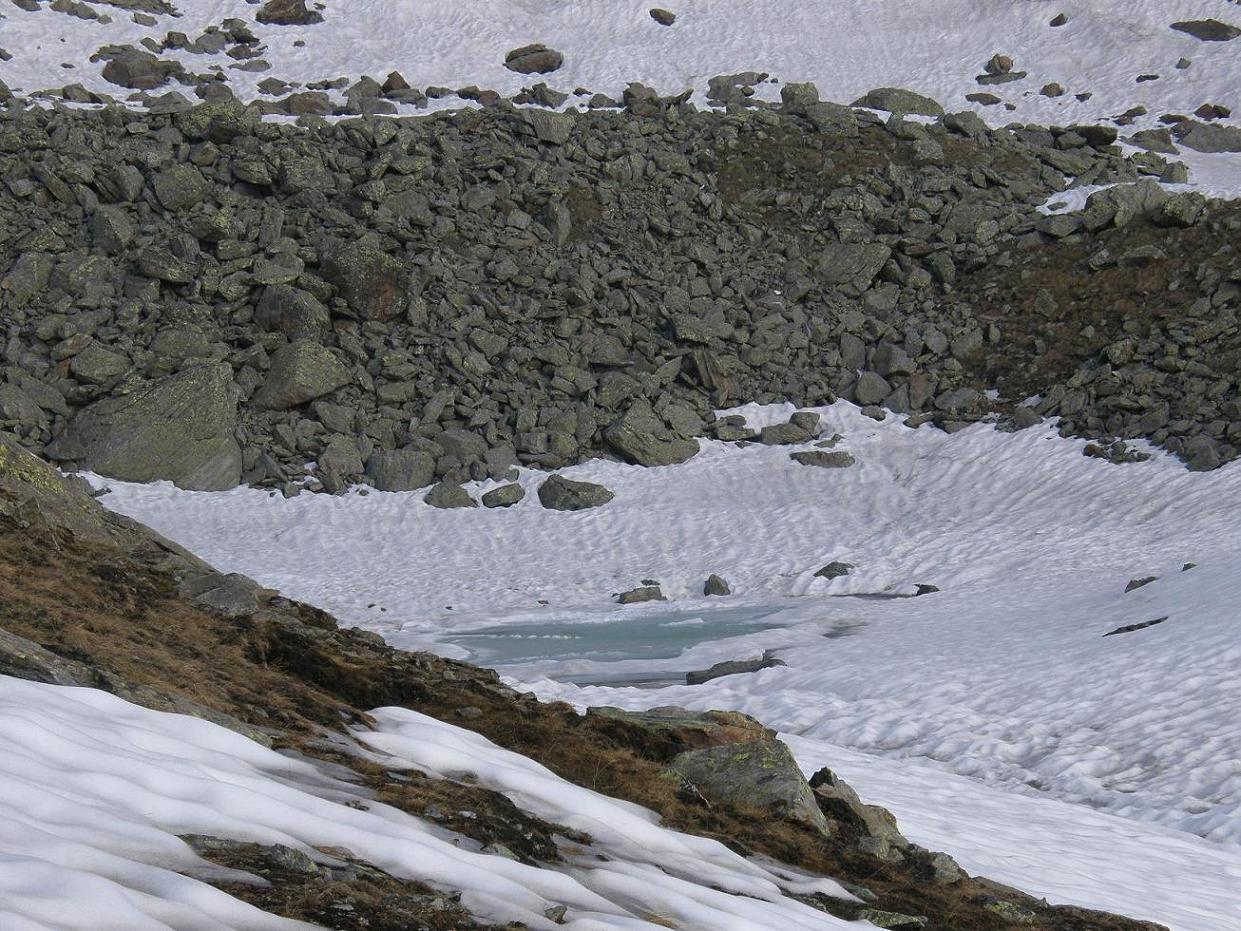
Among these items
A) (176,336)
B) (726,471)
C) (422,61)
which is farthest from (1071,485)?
(422,61)

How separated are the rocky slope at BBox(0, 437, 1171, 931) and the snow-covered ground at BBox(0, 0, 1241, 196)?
1358 inches

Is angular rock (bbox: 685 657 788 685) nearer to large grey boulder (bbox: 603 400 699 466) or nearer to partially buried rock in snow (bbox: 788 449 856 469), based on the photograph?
large grey boulder (bbox: 603 400 699 466)

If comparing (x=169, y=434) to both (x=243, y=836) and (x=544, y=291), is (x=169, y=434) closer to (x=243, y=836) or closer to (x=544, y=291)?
(x=544, y=291)

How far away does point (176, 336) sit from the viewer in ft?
96.4

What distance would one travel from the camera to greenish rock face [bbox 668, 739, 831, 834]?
769 cm

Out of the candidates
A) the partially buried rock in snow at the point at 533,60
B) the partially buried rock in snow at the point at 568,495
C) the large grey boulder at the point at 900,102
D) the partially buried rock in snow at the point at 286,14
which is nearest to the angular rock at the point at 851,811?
the partially buried rock in snow at the point at 568,495

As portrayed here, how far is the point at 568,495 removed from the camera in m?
28.5

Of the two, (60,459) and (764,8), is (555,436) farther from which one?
(764,8)

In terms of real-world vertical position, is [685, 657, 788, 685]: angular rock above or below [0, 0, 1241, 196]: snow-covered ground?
below

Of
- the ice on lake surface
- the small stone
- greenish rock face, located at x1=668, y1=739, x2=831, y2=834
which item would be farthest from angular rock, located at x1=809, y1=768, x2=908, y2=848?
the small stone

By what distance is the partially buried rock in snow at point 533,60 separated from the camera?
144ft

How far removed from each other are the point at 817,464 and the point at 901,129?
50.3 feet

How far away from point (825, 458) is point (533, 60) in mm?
22139

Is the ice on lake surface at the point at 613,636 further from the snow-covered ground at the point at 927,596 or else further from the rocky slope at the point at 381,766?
the rocky slope at the point at 381,766
